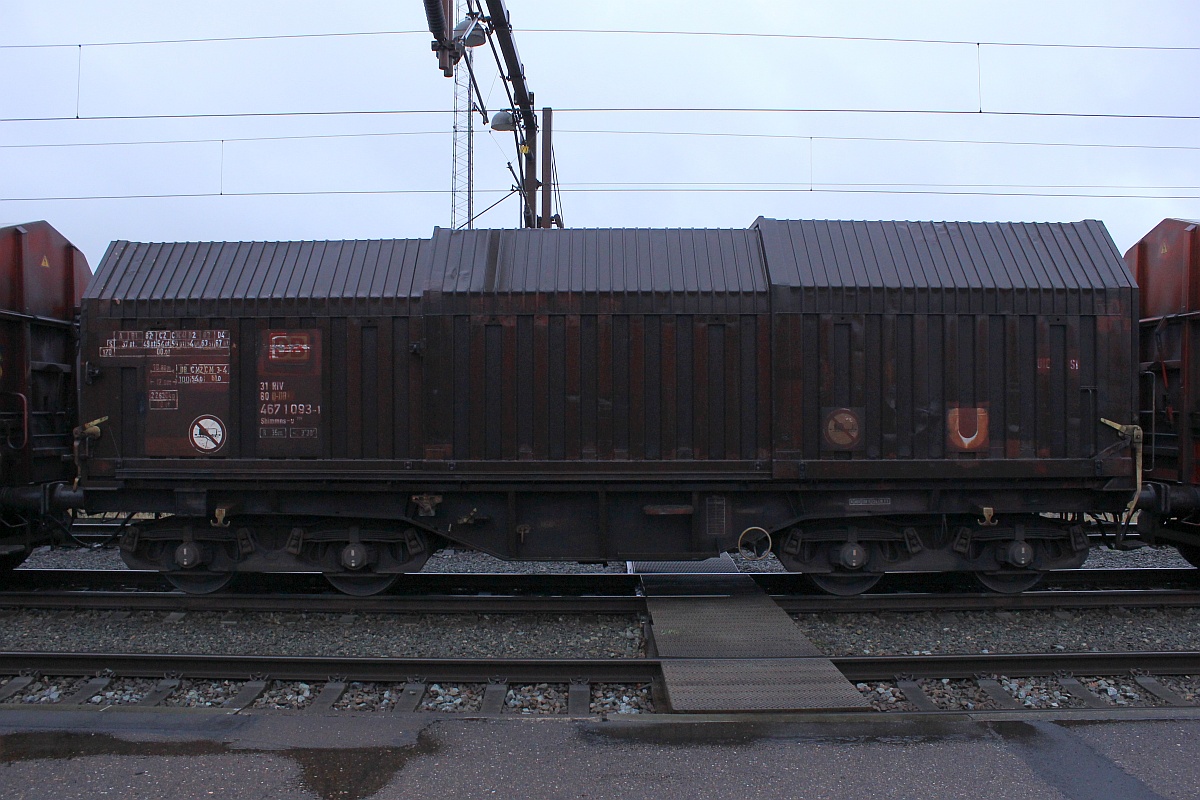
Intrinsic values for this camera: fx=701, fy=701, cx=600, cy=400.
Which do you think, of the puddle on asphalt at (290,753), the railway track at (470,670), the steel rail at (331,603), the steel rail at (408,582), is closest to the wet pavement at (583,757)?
the puddle on asphalt at (290,753)

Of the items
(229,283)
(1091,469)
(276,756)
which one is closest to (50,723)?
(276,756)

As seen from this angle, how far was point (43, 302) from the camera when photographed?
8.09 meters

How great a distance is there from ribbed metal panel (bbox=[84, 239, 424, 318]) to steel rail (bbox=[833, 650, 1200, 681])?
Result: 5.31 meters

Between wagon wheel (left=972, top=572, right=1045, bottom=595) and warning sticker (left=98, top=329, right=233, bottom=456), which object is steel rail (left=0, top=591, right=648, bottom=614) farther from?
wagon wheel (left=972, top=572, right=1045, bottom=595)

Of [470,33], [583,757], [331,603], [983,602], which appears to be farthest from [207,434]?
[983,602]

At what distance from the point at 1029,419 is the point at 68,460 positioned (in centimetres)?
1040

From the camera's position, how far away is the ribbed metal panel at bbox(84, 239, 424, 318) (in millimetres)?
7055

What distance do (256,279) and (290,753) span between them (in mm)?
4790

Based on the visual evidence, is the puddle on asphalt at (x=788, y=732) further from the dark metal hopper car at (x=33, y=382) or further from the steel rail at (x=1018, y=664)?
the dark metal hopper car at (x=33, y=382)

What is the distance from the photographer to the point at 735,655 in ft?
18.8

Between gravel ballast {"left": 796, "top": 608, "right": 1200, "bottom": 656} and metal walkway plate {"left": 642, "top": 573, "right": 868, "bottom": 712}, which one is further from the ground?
metal walkway plate {"left": 642, "top": 573, "right": 868, "bottom": 712}

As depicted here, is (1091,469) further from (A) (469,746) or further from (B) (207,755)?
Answer: (B) (207,755)

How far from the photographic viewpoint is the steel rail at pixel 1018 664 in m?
5.66

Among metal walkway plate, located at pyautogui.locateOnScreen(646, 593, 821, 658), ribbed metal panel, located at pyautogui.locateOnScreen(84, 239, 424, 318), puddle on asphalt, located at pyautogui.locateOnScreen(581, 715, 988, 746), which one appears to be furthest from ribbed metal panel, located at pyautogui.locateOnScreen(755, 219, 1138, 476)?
ribbed metal panel, located at pyautogui.locateOnScreen(84, 239, 424, 318)
